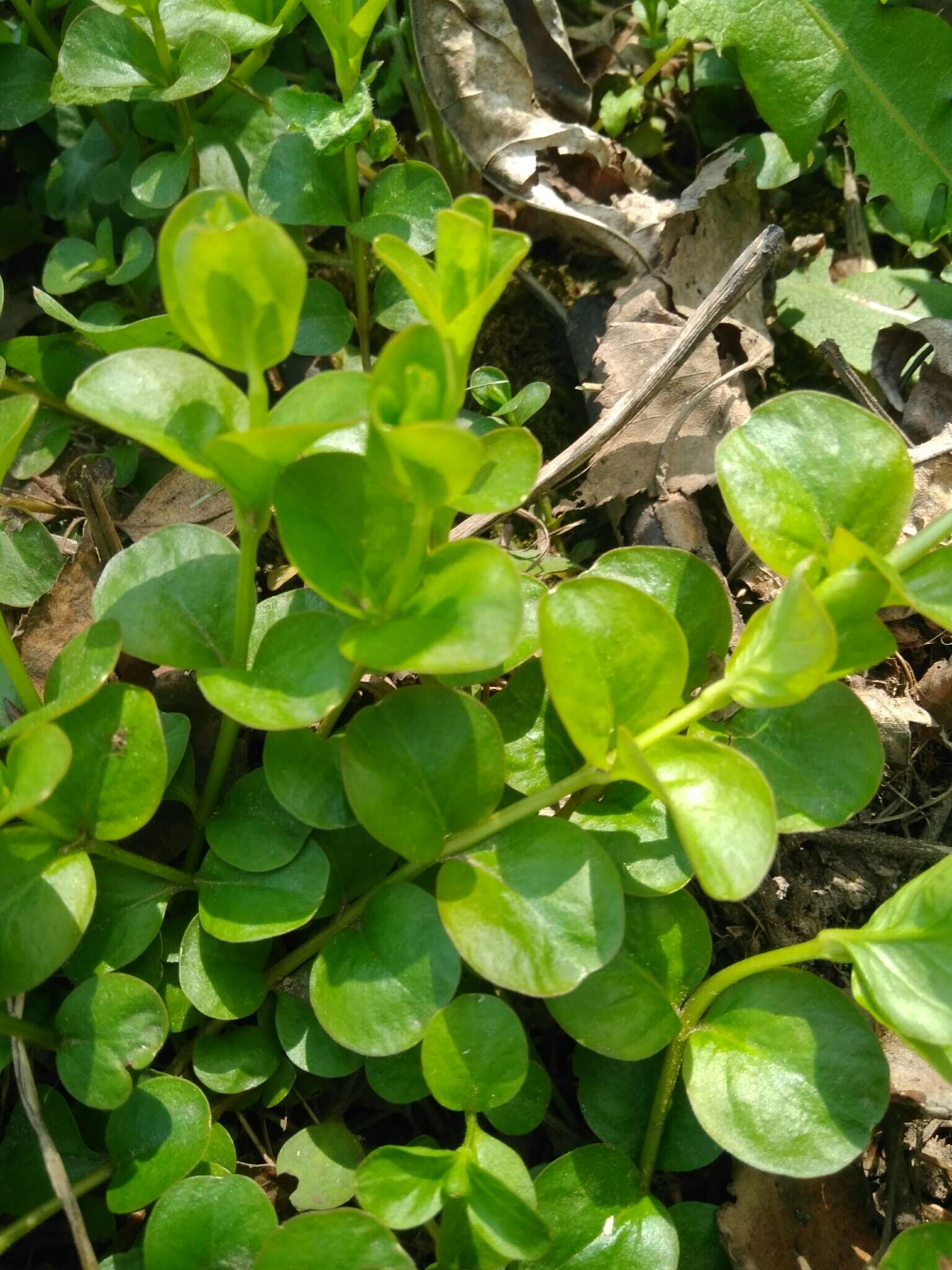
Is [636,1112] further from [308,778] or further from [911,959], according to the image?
[308,778]

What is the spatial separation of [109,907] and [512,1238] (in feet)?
1.79

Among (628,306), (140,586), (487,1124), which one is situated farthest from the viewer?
(628,306)

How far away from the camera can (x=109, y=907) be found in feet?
3.82

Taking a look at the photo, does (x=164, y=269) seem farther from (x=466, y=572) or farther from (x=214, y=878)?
(x=214, y=878)

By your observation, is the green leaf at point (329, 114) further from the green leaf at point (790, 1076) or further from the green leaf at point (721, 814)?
the green leaf at point (790, 1076)

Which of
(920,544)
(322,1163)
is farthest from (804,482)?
(322,1163)

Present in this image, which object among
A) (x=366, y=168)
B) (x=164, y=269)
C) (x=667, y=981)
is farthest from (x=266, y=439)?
(x=366, y=168)

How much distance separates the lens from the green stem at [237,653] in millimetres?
1018

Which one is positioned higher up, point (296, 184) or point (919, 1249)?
point (296, 184)

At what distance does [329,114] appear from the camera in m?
1.41

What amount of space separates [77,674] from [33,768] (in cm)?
12

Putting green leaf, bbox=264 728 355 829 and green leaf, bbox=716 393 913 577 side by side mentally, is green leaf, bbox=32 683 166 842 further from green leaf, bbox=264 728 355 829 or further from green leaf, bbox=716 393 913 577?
green leaf, bbox=716 393 913 577

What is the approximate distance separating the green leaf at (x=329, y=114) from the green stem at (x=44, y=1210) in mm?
1273

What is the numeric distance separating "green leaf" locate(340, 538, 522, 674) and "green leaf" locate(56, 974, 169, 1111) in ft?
1.53
